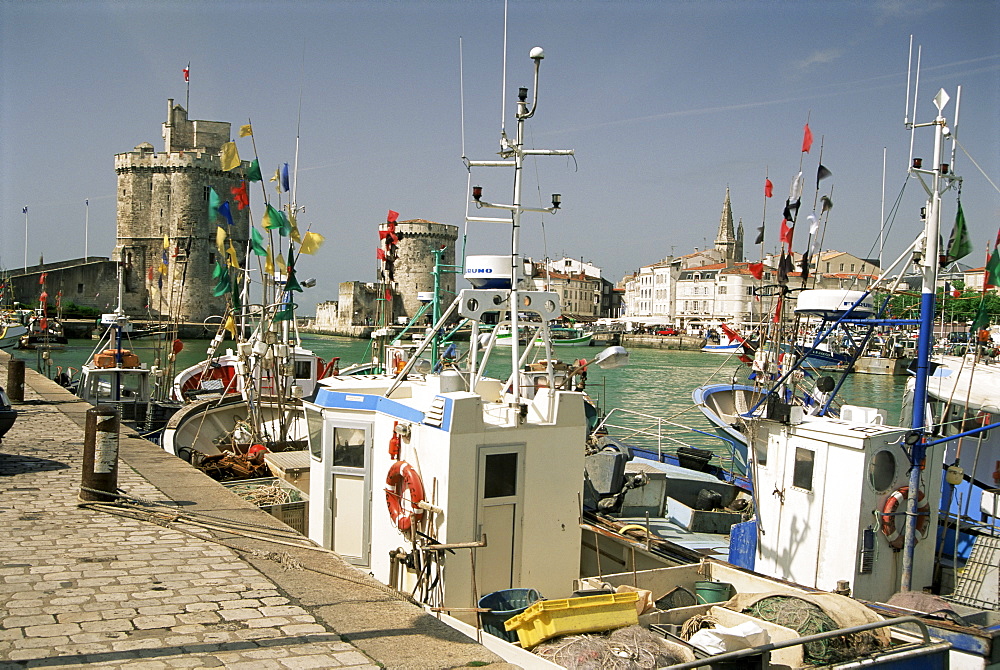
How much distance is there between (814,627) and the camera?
5879 mm

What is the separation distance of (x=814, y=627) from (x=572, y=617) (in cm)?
174

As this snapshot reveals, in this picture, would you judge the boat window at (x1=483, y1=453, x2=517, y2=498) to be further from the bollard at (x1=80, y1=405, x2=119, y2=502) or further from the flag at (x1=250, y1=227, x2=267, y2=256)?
the flag at (x1=250, y1=227, x2=267, y2=256)

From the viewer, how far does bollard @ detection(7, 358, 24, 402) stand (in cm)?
1585

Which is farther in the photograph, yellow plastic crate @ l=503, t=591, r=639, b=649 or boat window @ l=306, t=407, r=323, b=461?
boat window @ l=306, t=407, r=323, b=461

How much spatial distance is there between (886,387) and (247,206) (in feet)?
135

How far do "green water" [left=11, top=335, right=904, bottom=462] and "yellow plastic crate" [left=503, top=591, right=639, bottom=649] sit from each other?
13762 millimetres

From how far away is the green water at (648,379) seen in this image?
92.6 feet

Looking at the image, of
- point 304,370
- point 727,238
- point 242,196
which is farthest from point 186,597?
point 727,238

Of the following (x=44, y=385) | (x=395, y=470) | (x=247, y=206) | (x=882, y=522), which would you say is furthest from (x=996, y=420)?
(x=44, y=385)

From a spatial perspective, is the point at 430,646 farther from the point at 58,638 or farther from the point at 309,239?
the point at 309,239

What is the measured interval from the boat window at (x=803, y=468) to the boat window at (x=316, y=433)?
4647 mm

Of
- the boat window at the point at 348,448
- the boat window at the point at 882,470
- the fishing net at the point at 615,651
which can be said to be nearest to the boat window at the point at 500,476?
the boat window at the point at 348,448

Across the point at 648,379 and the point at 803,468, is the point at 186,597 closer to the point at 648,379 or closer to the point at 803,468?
the point at 803,468

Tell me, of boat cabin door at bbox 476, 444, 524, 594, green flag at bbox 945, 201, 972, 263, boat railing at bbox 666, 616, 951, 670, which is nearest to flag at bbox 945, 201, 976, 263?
green flag at bbox 945, 201, 972, 263
